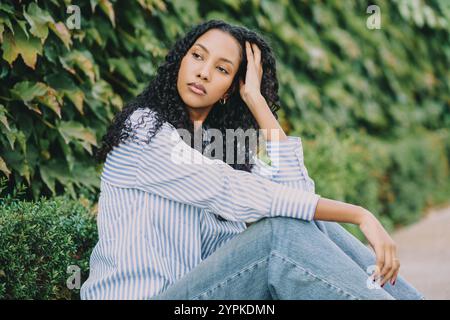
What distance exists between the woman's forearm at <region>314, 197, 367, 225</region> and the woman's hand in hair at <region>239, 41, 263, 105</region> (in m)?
0.67

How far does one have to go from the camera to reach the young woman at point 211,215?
7.83 feet

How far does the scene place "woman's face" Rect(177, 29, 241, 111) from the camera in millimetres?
2936

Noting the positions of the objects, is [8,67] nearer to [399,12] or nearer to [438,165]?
[399,12]

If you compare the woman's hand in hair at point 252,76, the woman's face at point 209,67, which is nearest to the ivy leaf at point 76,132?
the woman's face at point 209,67

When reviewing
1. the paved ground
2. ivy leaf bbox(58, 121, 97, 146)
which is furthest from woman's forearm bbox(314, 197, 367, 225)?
the paved ground

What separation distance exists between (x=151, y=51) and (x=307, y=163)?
4.72ft

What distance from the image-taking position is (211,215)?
2.77m

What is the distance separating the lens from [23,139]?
3.24 m

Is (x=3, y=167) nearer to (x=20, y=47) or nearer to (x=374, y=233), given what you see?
(x=20, y=47)

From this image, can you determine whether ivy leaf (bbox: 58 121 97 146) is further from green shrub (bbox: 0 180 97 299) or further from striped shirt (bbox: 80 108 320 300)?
striped shirt (bbox: 80 108 320 300)

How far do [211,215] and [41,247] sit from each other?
648 mm

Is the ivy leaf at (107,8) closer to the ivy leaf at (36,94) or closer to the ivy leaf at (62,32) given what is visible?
the ivy leaf at (62,32)

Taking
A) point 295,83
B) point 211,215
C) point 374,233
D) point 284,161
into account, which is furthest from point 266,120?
point 295,83

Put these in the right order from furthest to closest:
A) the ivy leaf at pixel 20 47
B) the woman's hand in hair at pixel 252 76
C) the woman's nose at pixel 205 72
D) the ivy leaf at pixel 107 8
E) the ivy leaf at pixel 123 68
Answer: the ivy leaf at pixel 123 68 → the ivy leaf at pixel 107 8 → the ivy leaf at pixel 20 47 → the woman's hand in hair at pixel 252 76 → the woman's nose at pixel 205 72
